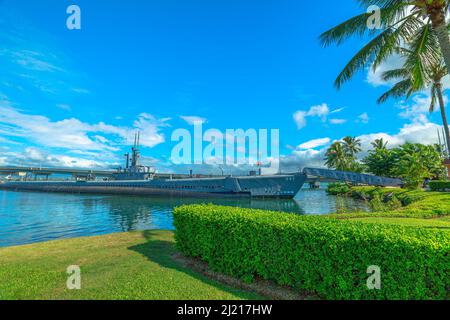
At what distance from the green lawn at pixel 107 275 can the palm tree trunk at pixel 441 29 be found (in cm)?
1079

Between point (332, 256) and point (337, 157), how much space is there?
3046 inches

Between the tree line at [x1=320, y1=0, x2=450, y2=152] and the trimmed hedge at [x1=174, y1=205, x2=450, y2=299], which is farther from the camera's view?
the tree line at [x1=320, y1=0, x2=450, y2=152]

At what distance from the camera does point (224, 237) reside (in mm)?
6105

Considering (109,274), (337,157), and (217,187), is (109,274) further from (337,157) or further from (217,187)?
(337,157)

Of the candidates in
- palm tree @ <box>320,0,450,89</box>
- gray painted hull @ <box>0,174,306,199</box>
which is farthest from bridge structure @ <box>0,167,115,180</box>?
palm tree @ <box>320,0,450,89</box>

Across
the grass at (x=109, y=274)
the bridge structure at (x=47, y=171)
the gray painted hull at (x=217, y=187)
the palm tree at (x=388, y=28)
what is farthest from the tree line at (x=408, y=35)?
the bridge structure at (x=47, y=171)

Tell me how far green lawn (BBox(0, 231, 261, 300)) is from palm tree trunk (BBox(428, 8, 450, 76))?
10.8 metres

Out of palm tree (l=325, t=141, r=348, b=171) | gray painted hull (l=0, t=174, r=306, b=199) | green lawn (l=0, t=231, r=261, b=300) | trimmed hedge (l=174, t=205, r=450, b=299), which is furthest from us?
palm tree (l=325, t=141, r=348, b=171)

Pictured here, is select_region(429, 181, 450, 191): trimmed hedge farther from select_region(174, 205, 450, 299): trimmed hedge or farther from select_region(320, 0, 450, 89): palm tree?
select_region(174, 205, 450, 299): trimmed hedge

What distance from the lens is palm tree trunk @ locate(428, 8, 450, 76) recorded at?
332 inches

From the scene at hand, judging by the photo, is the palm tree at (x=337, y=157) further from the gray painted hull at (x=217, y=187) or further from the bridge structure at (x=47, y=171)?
the bridge structure at (x=47, y=171)

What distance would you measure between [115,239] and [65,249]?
2.07 metres
